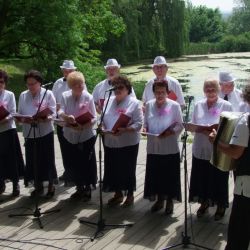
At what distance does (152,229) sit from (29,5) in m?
12.6

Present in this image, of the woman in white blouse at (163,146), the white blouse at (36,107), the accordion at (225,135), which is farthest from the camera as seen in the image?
the white blouse at (36,107)

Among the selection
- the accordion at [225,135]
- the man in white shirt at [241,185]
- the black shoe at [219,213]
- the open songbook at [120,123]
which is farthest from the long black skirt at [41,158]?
the man in white shirt at [241,185]

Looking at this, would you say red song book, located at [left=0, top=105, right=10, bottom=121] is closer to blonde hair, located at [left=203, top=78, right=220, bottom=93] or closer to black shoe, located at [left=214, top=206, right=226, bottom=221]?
blonde hair, located at [left=203, top=78, right=220, bottom=93]

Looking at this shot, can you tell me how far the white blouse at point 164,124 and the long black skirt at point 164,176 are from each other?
3.3 inches

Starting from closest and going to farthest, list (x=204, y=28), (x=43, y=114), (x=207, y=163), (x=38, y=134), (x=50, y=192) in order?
(x=207, y=163) < (x=43, y=114) < (x=38, y=134) < (x=50, y=192) < (x=204, y=28)

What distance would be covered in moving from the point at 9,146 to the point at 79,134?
986mm

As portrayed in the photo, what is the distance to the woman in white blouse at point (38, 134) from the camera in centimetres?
584

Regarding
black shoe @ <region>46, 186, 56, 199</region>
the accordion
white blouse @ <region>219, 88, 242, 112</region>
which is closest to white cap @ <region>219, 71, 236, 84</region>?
white blouse @ <region>219, 88, 242, 112</region>

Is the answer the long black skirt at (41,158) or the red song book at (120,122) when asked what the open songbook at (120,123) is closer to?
the red song book at (120,122)

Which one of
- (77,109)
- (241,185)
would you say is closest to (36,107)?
(77,109)

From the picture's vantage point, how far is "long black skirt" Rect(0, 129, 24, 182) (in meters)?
6.12

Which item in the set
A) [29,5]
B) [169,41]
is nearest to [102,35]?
[29,5]

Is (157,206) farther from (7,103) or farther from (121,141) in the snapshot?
(7,103)

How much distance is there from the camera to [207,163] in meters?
5.16
